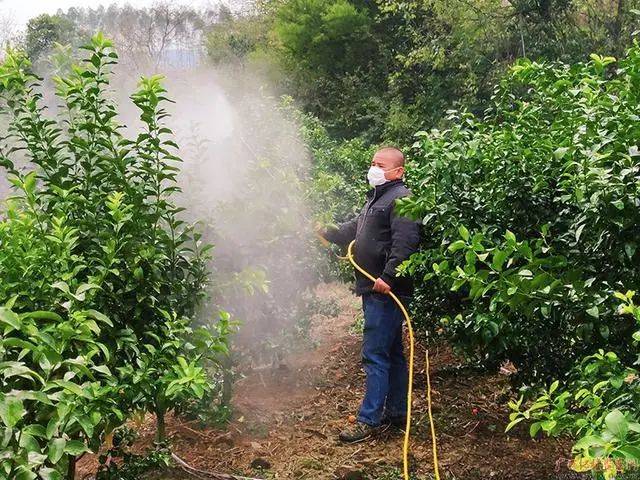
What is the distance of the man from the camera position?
144 inches

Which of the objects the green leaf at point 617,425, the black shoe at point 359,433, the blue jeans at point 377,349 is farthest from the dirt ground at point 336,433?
the green leaf at point 617,425

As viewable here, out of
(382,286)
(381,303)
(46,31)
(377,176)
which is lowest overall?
(381,303)

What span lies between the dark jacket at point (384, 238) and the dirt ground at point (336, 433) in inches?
35.3

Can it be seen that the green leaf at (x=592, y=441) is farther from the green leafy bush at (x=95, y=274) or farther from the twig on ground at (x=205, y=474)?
the twig on ground at (x=205, y=474)

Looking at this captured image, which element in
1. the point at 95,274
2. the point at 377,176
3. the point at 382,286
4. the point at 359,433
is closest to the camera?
the point at 95,274

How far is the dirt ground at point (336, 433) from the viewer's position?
3297 millimetres

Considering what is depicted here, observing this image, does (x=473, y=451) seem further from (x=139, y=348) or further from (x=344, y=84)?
(x=344, y=84)

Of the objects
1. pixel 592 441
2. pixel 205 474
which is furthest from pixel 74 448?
pixel 205 474

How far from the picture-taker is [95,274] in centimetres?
242

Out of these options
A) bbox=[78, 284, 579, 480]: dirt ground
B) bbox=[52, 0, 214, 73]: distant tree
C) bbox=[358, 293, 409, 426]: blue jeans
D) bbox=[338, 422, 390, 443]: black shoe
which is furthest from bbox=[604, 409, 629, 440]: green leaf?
bbox=[52, 0, 214, 73]: distant tree

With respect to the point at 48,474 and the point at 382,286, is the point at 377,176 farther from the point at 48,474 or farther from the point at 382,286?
the point at 48,474

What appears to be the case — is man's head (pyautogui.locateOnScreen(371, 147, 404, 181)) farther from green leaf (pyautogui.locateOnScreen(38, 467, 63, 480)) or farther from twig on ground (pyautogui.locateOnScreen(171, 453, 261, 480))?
green leaf (pyautogui.locateOnScreen(38, 467, 63, 480))

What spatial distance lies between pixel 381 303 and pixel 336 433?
86 centimetres

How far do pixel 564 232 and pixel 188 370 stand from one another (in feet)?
5.32
